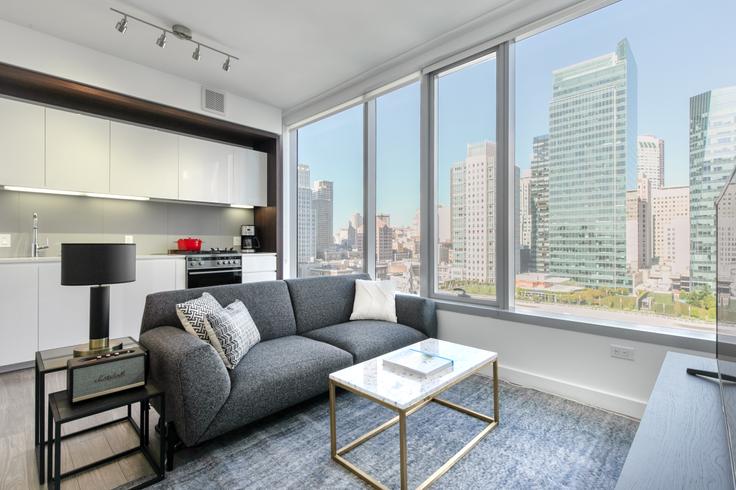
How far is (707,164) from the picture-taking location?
6.68ft

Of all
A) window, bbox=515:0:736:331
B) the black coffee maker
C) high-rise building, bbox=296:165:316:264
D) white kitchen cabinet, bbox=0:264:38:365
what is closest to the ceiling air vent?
high-rise building, bbox=296:165:316:264

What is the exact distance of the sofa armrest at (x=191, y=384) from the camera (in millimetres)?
1656

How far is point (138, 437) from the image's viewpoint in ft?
6.43

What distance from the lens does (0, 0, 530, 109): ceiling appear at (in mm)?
2713

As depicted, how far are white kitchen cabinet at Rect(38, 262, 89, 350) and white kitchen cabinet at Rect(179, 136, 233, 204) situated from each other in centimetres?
142

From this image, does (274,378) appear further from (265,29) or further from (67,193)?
(67,193)

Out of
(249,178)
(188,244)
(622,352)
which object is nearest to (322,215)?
(249,178)

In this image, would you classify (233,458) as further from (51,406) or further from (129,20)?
(129,20)

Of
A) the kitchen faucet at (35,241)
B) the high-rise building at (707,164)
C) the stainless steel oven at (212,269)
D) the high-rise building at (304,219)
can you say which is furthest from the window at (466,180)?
the kitchen faucet at (35,241)

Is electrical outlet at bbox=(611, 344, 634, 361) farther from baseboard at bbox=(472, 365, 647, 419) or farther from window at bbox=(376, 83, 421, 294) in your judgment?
window at bbox=(376, 83, 421, 294)

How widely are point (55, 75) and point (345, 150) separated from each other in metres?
2.78

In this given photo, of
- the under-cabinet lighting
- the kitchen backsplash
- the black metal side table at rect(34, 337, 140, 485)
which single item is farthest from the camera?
the kitchen backsplash

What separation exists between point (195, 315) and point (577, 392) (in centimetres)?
256

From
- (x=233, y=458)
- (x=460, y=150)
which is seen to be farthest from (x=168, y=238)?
(x=460, y=150)
